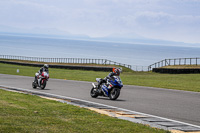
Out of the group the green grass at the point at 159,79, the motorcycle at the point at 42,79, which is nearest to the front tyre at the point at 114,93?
the motorcycle at the point at 42,79

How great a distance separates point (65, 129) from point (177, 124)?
3.17 m

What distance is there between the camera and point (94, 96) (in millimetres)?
16000

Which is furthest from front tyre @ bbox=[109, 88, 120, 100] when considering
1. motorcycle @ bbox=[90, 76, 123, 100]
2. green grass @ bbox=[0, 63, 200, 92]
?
green grass @ bbox=[0, 63, 200, 92]

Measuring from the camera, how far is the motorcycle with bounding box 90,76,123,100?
14.7 metres

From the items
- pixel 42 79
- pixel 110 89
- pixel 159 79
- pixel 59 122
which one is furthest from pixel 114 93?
pixel 159 79

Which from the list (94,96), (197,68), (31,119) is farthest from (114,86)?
(197,68)

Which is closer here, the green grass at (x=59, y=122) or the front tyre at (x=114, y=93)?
the green grass at (x=59, y=122)

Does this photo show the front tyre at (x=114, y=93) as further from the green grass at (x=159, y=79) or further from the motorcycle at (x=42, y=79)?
the green grass at (x=159, y=79)

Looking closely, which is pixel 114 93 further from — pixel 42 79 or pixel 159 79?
pixel 159 79

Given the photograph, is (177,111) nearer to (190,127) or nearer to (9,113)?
(190,127)

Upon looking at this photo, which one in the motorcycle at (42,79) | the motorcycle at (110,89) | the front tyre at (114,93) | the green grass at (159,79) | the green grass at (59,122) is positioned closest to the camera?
the green grass at (59,122)

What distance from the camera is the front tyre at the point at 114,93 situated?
14939 mm

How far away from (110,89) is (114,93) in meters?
0.29

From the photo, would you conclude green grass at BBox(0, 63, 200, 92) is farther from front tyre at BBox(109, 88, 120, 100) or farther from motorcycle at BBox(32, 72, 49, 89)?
motorcycle at BBox(32, 72, 49, 89)
